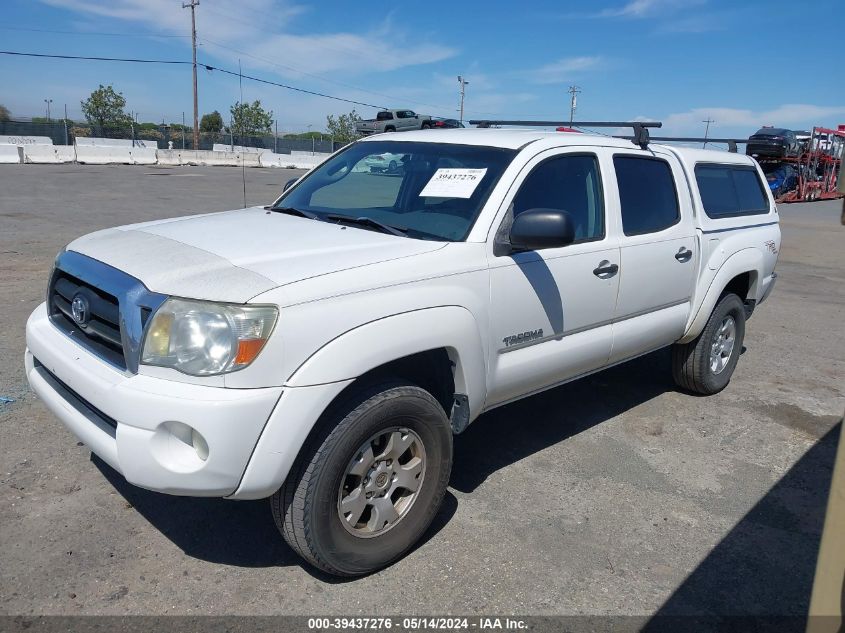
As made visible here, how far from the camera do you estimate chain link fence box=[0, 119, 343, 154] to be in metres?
39.8

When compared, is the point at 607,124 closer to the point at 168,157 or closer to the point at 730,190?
the point at 730,190

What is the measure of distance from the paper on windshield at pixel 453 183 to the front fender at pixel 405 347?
74 centimetres

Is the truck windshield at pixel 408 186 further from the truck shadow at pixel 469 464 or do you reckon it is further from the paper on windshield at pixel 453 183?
the truck shadow at pixel 469 464

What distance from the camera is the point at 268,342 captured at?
8.40ft

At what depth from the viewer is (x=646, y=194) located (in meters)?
4.53

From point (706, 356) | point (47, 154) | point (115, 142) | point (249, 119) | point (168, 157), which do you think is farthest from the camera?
point (249, 119)

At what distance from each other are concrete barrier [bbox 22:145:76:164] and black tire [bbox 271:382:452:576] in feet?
111

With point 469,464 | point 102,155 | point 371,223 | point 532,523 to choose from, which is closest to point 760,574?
point 532,523

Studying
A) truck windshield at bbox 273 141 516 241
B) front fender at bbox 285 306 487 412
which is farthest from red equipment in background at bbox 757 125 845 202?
front fender at bbox 285 306 487 412

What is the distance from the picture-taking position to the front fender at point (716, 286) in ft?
16.5

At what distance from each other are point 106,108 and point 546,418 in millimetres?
69002

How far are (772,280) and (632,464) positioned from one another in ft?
8.82

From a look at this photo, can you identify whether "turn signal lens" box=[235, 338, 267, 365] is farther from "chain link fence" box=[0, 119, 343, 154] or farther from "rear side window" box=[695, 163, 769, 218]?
"chain link fence" box=[0, 119, 343, 154]

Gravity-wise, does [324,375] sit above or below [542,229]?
below
